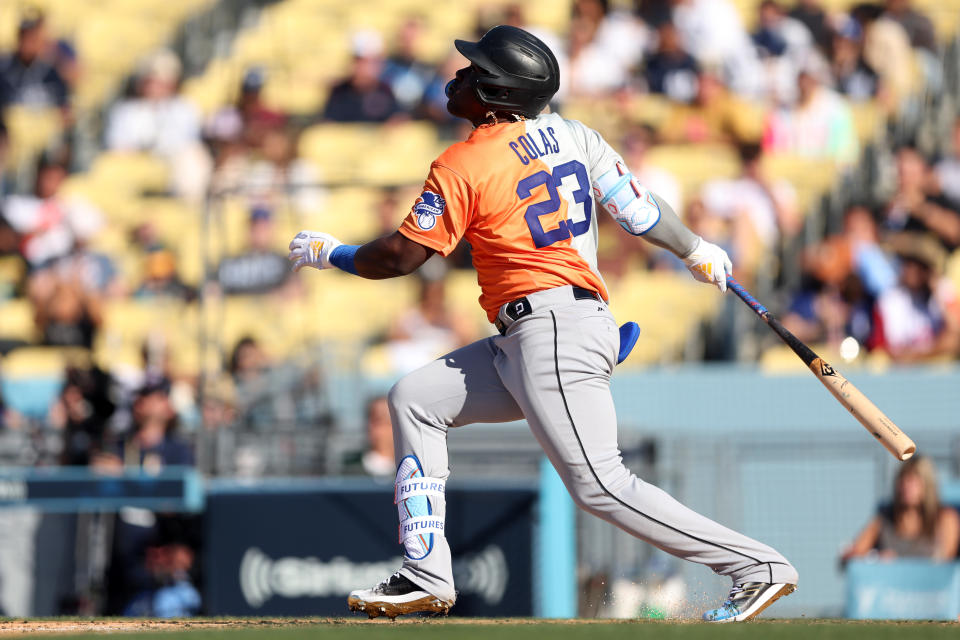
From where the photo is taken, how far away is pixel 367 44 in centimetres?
1354

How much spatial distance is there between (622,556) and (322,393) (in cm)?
237

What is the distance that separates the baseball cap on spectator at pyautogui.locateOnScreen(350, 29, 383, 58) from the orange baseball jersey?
884 cm

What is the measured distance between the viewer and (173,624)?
17.7 ft

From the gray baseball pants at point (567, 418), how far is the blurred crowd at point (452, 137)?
12.9ft

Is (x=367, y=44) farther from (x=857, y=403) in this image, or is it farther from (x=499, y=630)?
(x=499, y=630)

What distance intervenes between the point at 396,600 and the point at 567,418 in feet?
2.81

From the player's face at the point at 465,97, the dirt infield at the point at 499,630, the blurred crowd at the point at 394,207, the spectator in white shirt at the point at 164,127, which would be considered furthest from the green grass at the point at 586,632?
the spectator in white shirt at the point at 164,127

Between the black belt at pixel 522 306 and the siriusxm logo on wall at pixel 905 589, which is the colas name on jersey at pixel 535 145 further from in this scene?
the siriusxm logo on wall at pixel 905 589

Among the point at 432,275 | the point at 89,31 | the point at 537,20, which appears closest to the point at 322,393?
the point at 432,275

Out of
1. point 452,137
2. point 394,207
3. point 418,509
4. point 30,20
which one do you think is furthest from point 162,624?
point 30,20

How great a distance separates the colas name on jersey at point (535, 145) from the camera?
15.3ft

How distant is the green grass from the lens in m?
4.05

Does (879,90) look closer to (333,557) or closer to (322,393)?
(322,393)

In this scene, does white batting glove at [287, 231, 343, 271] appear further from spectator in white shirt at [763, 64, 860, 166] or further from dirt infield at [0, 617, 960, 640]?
spectator in white shirt at [763, 64, 860, 166]
